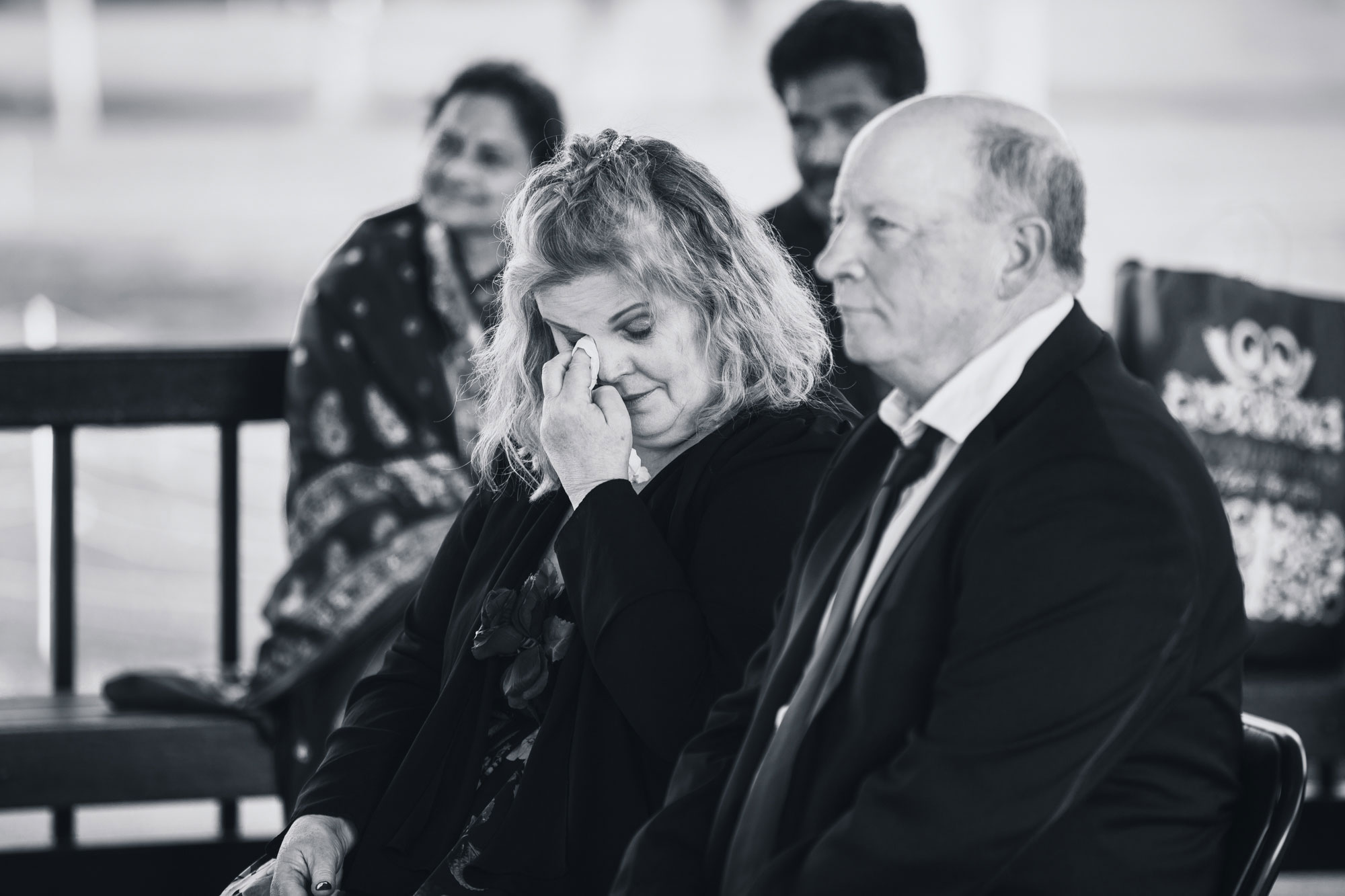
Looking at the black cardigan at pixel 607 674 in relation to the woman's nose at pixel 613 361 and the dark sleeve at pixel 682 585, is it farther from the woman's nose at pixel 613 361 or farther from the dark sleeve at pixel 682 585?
the woman's nose at pixel 613 361

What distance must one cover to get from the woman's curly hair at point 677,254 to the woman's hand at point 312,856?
44 centimetres

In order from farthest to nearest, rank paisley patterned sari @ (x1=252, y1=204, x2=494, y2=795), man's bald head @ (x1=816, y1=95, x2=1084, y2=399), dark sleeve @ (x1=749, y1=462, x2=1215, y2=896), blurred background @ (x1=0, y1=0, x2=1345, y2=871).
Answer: blurred background @ (x1=0, y1=0, x2=1345, y2=871) < paisley patterned sari @ (x1=252, y1=204, x2=494, y2=795) < man's bald head @ (x1=816, y1=95, x2=1084, y2=399) < dark sleeve @ (x1=749, y1=462, x2=1215, y2=896)

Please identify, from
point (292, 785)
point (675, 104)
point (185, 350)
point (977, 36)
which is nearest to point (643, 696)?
point (292, 785)

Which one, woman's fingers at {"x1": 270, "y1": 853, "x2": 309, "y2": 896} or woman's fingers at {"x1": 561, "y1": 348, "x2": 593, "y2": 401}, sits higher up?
woman's fingers at {"x1": 561, "y1": 348, "x2": 593, "y2": 401}

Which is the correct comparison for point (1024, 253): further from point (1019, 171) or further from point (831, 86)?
point (831, 86)

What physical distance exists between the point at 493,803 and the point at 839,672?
576mm

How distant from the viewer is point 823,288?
2590mm

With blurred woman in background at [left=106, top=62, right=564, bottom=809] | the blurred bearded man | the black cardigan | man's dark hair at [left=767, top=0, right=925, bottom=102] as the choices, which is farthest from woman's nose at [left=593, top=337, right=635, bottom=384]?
man's dark hair at [left=767, top=0, right=925, bottom=102]

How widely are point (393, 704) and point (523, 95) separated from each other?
57.6 inches

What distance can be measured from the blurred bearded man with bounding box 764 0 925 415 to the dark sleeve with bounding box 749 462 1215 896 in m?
1.57

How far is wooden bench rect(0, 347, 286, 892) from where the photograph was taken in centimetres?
269

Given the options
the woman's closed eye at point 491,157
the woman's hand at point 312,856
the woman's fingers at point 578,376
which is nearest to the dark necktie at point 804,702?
the woman's fingers at point 578,376

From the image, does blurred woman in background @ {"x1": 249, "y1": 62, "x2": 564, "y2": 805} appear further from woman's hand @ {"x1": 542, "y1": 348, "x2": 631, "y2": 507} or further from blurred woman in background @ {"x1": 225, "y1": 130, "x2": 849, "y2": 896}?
woman's hand @ {"x1": 542, "y1": 348, "x2": 631, "y2": 507}

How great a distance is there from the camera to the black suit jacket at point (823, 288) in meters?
2.51
